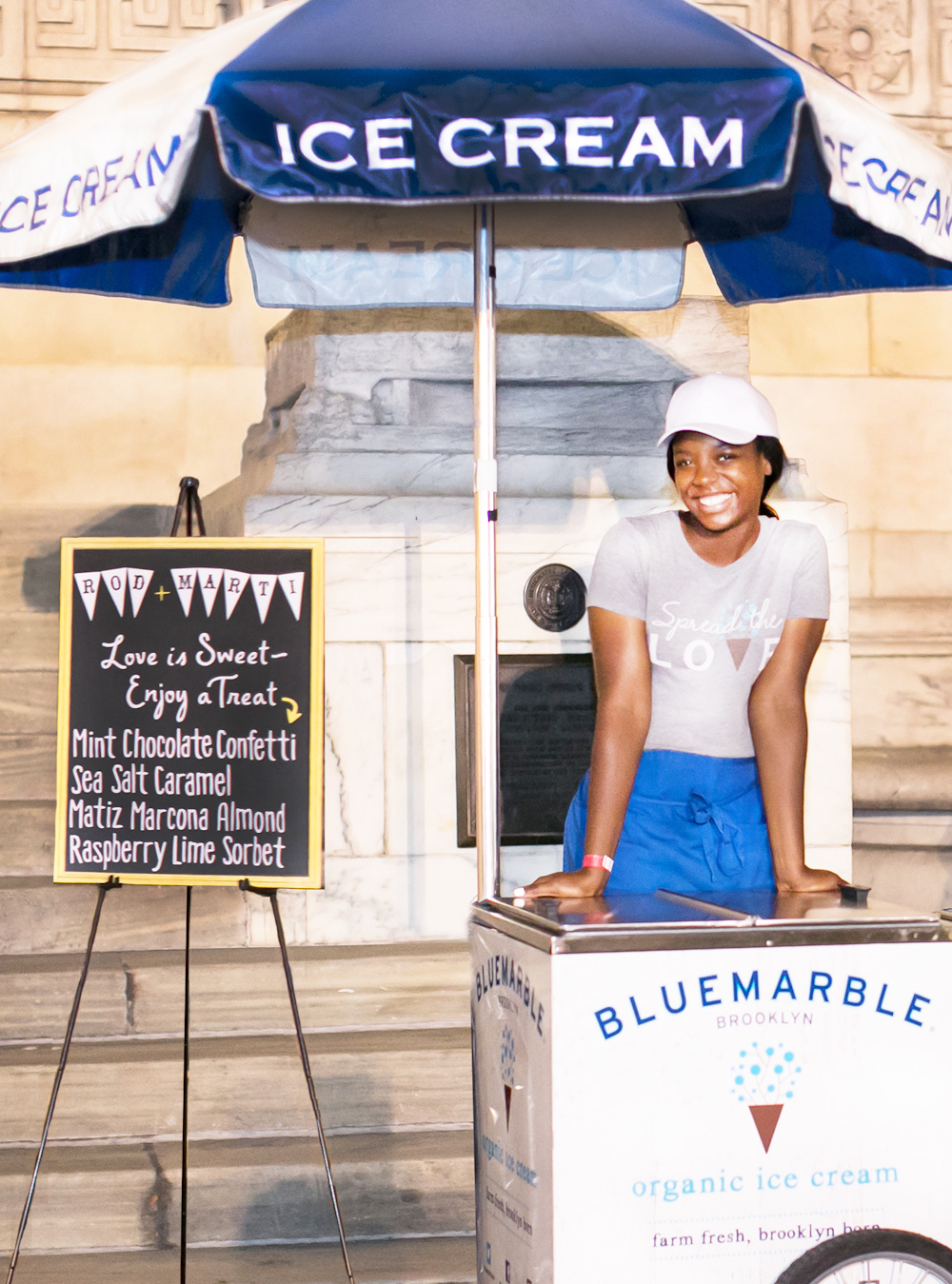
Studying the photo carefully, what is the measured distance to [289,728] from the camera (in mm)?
4211

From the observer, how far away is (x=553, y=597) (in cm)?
620

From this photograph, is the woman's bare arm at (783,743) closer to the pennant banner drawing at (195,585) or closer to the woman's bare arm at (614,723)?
the woman's bare arm at (614,723)

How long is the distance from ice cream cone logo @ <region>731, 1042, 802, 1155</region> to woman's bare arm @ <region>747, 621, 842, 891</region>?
658 millimetres

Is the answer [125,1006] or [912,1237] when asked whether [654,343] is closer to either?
[125,1006]

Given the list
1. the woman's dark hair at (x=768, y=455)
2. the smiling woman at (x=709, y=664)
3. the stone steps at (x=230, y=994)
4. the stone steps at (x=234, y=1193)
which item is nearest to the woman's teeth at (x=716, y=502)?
the smiling woman at (x=709, y=664)

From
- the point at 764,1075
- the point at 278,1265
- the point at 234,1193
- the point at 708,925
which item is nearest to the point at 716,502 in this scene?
the point at 708,925

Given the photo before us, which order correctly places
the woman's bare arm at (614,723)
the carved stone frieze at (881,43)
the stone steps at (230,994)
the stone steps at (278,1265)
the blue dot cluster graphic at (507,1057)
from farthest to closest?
the carved stone frieze at (881,43) < the stone steps at (230,994) < the stone steps at (278,1265) < the woman's bare arm at (614,723) < the blue dot cluster graphic at (507,1057)

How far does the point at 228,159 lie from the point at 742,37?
4.05ft

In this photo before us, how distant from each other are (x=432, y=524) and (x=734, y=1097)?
392cm

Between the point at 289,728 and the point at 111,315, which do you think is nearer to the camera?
the point at 289,728

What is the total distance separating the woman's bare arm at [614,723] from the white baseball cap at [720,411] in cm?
44

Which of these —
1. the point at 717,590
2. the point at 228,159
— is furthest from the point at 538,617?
the point at 228,159

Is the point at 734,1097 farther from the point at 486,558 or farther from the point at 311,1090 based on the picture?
the point at 311,1090

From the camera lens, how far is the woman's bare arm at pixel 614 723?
3113 mm
